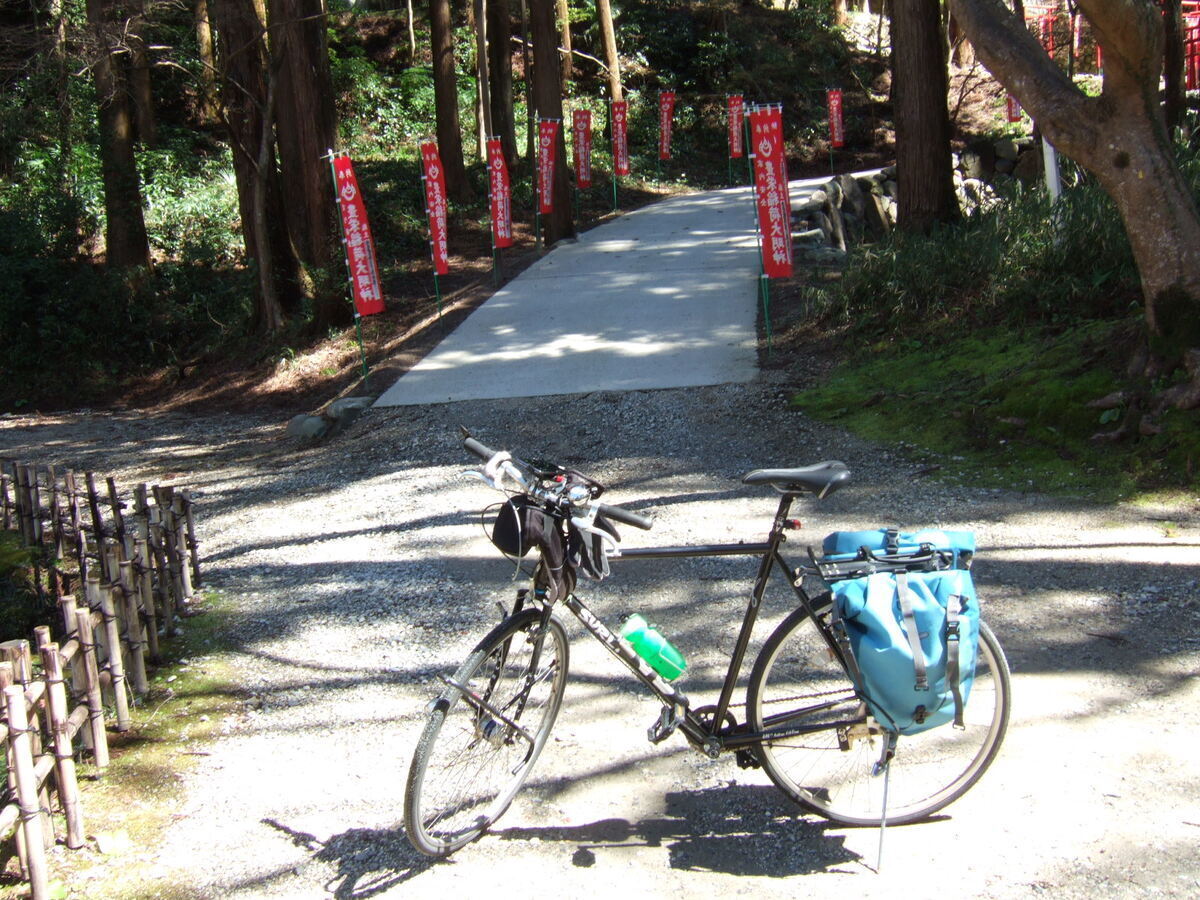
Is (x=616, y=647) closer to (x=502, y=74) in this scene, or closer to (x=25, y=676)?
(x=25, y=676)

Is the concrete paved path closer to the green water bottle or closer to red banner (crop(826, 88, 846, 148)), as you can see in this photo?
the green water bottle

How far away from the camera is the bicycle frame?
3062 millimetres

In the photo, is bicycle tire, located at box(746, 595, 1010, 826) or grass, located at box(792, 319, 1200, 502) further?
grass, located at box(792, 319, 1200, 502)

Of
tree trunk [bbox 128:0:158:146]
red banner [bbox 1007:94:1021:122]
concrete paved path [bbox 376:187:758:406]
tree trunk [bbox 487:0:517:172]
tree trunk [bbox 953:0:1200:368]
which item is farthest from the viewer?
red banner [bbox 1007:94:1021:122]

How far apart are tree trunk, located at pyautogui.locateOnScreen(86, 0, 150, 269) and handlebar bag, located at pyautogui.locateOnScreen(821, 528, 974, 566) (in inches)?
597

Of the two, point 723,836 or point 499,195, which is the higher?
point 499,195

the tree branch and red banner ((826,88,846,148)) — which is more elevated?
red banner ((826,88,846,148))

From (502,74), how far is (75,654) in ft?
68.6

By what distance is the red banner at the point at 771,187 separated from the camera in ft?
33.0

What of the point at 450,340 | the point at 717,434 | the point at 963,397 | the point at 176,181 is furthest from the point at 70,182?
the point at 963,397

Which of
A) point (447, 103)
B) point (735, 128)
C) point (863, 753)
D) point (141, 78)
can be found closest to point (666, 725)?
point (863, 753)

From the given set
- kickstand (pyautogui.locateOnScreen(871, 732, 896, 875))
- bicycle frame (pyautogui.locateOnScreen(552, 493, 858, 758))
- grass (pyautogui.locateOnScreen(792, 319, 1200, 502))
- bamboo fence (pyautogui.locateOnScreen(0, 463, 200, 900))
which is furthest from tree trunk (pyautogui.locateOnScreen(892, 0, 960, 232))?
kickstand (pyautogui.locateOnScreen(871, 732, 896, 875))

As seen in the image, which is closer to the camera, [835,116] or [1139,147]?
[1139,147]

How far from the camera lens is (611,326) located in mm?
12250
